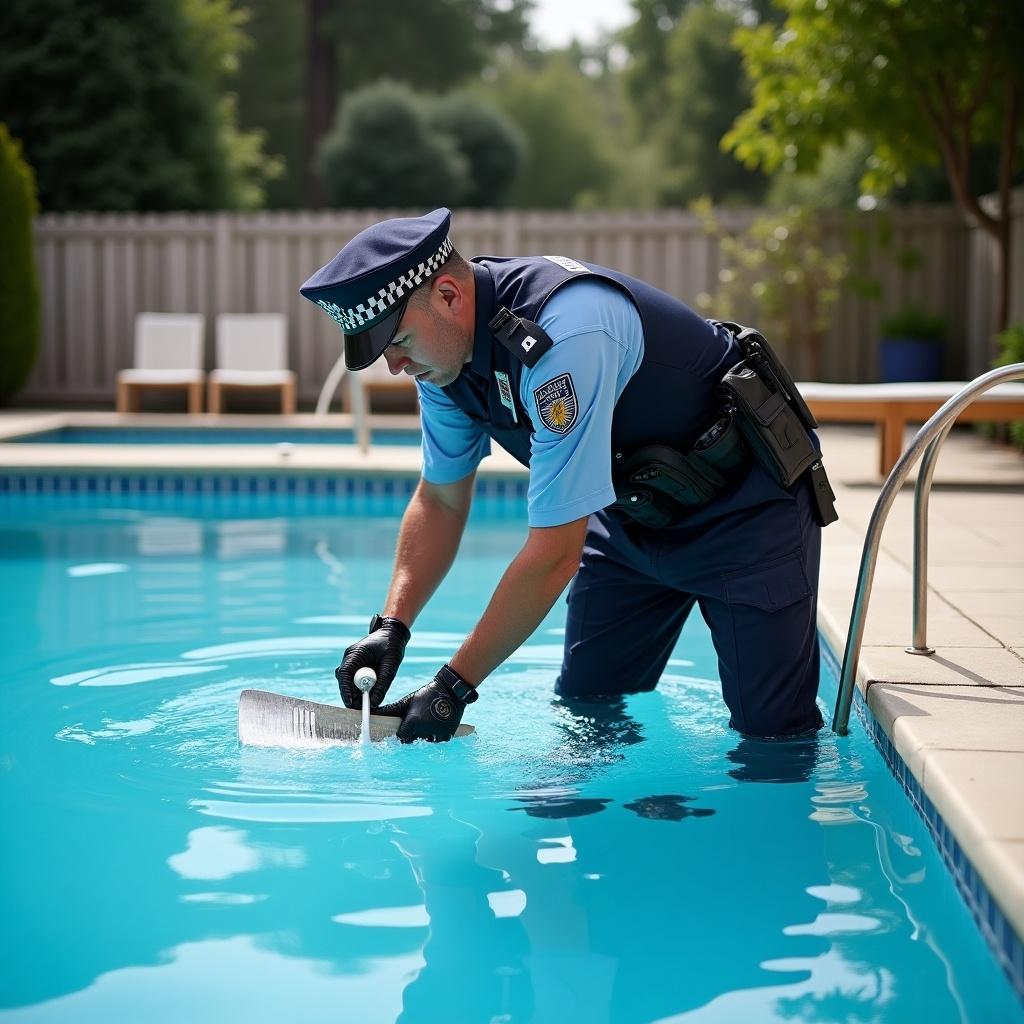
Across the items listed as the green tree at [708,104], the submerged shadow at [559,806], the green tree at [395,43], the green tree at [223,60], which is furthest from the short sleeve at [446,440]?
the green tree at [708,104]

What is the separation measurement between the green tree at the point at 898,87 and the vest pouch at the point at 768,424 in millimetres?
6733

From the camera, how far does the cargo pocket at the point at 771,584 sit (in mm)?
2836

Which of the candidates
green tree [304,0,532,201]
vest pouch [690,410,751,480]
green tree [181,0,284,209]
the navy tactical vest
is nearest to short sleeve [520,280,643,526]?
the navy tactical vest

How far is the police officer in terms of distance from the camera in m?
2.46

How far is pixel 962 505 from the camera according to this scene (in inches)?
245

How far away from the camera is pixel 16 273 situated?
1135 centimetres

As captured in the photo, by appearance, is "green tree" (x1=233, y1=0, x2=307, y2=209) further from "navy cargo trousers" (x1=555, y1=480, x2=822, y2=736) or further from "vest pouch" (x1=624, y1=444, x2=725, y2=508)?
"vest pouch" (x1=624, y1=444, x2=725, y2=508)

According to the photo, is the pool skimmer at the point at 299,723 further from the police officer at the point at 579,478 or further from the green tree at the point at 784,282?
the green tree at the point at 784,282

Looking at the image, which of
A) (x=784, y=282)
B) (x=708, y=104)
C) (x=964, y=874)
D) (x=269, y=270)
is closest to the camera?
(x=964, y=874)

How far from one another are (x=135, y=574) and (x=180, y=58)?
12.2m

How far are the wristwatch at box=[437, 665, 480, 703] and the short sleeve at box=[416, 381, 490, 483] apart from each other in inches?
20.2

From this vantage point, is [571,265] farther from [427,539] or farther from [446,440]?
[427,539]

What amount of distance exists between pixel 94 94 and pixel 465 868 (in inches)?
589

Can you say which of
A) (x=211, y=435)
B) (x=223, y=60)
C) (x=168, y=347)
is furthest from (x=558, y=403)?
(x=223, y=60)
